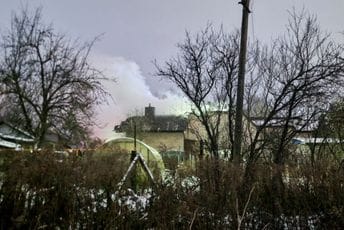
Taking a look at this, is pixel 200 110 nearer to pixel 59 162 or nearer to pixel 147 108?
pixel 59 162

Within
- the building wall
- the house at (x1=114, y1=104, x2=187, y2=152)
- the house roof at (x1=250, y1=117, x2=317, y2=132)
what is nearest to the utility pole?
the house roof at (x1=250, y1=117, x2=317, y2=132)

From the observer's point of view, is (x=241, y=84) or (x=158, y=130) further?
(x=158, y=130)

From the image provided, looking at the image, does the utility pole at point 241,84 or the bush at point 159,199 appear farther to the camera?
the utility pole at point 241,84

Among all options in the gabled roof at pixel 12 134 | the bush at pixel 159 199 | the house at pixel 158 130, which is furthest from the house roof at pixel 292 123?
the house at pixel 158 130

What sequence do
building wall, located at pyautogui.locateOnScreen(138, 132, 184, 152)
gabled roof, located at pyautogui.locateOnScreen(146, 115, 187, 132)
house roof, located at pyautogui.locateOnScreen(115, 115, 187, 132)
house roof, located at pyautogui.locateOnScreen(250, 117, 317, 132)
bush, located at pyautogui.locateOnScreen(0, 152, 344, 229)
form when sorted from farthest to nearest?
gabled roof, located at pyautogui.locateOnScreen(146, 115, 187, 132) → house roof, located at pyautogui.locateOnScreen(115, 115, 187, 132) → building wall, located at pyautogui.locateOnScreen(138, 132, 184, 152) → house roof, located at pyautogui.locateOnScreen(250, 117, 317, 132) → bush, located at pyautogui.locateOnScreen(0, 152, 344, 229)

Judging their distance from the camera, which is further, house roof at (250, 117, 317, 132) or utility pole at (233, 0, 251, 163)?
house roof at (250, 117, 317, 132)

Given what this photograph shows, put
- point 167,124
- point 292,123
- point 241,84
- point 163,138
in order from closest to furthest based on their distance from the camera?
point 241,84 < point 292,123 < point 163,138 < point 167,124

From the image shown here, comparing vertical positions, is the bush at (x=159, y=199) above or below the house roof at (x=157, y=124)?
below

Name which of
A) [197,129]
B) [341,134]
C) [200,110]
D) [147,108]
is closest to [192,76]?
[200,110]

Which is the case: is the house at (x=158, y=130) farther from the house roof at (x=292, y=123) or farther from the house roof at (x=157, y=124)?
the house roof at (x=292, y=123)

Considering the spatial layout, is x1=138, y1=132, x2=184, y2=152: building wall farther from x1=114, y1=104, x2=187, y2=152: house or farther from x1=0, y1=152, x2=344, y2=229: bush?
x1=0, y1=152, x2=344, y2=229: bush

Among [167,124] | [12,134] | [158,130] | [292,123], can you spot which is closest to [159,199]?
[292,123]

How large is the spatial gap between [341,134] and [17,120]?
16.8 metres

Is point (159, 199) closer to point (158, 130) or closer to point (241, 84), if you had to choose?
point (241, 84)
